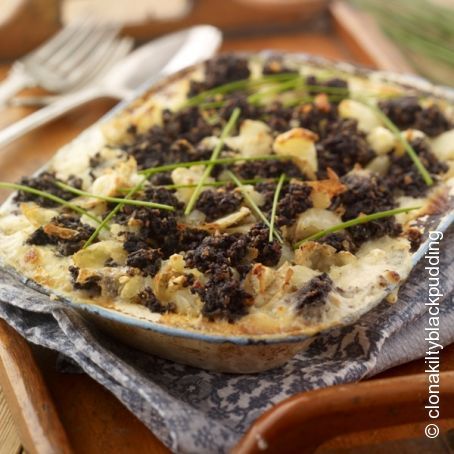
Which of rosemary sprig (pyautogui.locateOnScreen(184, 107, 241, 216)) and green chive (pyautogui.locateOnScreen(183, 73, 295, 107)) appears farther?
green chive (pyautogui.locateOnScreen(183, 73, 295, 107))

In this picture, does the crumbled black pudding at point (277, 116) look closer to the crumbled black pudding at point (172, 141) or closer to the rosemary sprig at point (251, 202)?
the crumbled black pudding at point (172, 141)

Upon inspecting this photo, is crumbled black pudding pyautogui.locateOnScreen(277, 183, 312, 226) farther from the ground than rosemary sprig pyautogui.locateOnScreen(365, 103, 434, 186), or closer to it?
farther from the ground

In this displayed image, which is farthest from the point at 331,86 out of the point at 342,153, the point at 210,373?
the point at 210,373

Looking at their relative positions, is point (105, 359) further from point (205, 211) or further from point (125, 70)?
point (125, 70)

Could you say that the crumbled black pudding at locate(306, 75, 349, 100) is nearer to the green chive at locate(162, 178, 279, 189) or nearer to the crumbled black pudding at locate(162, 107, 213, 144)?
the crumbled black pudding at locate(162, 107, 213, 144)

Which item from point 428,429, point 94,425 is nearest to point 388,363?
point 428,429

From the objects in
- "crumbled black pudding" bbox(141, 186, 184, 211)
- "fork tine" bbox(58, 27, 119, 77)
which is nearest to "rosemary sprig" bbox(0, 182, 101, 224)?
"crumbled black pudding" bbox(141, 186, 184, 211)

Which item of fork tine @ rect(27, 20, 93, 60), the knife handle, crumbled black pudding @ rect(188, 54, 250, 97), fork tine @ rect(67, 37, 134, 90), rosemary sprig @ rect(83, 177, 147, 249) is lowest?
rosemary sprig @ rect(83, 177, 147, 249)
